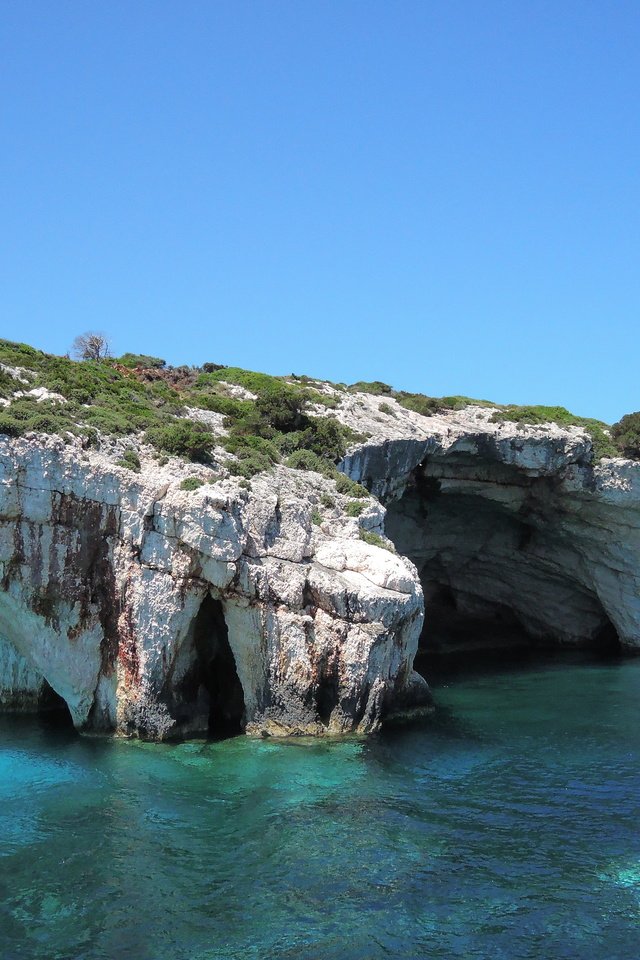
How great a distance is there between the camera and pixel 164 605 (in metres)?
27.1

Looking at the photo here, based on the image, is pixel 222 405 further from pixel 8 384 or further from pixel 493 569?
pixel 493 569

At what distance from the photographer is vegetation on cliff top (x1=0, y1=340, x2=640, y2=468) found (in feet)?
101

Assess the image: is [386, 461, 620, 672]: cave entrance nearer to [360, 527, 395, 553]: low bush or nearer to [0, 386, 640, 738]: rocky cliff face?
[360, 527, 395, 553]: low bush

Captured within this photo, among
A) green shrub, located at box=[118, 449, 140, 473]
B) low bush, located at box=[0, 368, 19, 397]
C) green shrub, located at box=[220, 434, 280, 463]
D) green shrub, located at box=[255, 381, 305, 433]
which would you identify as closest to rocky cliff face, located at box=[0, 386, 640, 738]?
green shrub, located at box=[118, 449, 140, 473]

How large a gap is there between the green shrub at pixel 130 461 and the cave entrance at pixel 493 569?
2040 centimetres

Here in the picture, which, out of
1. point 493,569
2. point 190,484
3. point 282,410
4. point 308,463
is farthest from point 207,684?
point 493,569

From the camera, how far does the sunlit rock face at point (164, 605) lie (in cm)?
2706

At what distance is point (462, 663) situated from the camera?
46156mm

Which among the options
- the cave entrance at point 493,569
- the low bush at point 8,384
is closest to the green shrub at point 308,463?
the low bush at point 8,384

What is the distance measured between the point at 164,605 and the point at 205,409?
14423mm

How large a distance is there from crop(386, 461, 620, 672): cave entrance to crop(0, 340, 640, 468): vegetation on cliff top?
448 centimetres

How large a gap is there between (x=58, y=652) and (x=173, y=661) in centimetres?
383

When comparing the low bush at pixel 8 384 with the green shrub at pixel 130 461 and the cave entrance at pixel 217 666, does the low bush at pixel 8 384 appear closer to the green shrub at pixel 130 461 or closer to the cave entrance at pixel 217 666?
the green shrub at pixel 130 461

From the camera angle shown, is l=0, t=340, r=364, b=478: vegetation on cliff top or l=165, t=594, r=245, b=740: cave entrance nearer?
l=165, t=594, r=245, b=740: cave entrance
